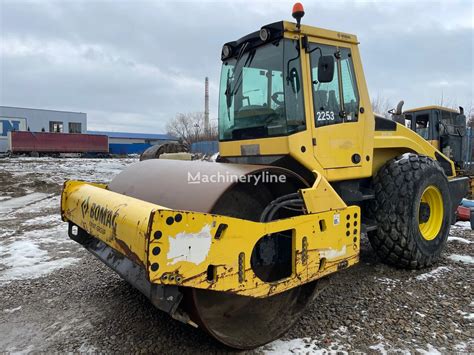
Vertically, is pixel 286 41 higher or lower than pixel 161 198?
higher

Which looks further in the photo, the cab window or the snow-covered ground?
the snow-covered ground

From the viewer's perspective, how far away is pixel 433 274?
409cm

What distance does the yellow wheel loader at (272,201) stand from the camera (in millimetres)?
2338

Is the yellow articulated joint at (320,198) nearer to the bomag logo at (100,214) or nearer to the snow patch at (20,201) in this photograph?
the bomag logo at (100,214)

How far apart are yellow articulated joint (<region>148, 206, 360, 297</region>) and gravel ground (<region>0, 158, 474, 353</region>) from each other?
54 centimetres

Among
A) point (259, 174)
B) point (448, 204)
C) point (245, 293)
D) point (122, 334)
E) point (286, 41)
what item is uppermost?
point (286, 41)

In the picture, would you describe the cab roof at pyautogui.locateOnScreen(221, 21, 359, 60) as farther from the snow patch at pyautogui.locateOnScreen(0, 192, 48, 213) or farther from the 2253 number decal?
the snow patch at pyautogui.locateOnScreen(0, 192, 48, 213)

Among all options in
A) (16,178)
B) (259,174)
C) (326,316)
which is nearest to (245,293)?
(259,174)

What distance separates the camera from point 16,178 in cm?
1532

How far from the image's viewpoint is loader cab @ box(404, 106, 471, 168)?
9.95 metres

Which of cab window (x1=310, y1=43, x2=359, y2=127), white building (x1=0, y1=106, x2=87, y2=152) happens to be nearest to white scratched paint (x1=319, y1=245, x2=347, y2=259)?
cab window (x1=310, y1=43, x2=359, y2=127)

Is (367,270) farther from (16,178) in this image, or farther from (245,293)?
(16,178)

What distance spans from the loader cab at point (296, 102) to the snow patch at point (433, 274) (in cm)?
125

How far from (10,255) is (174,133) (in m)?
49.6
